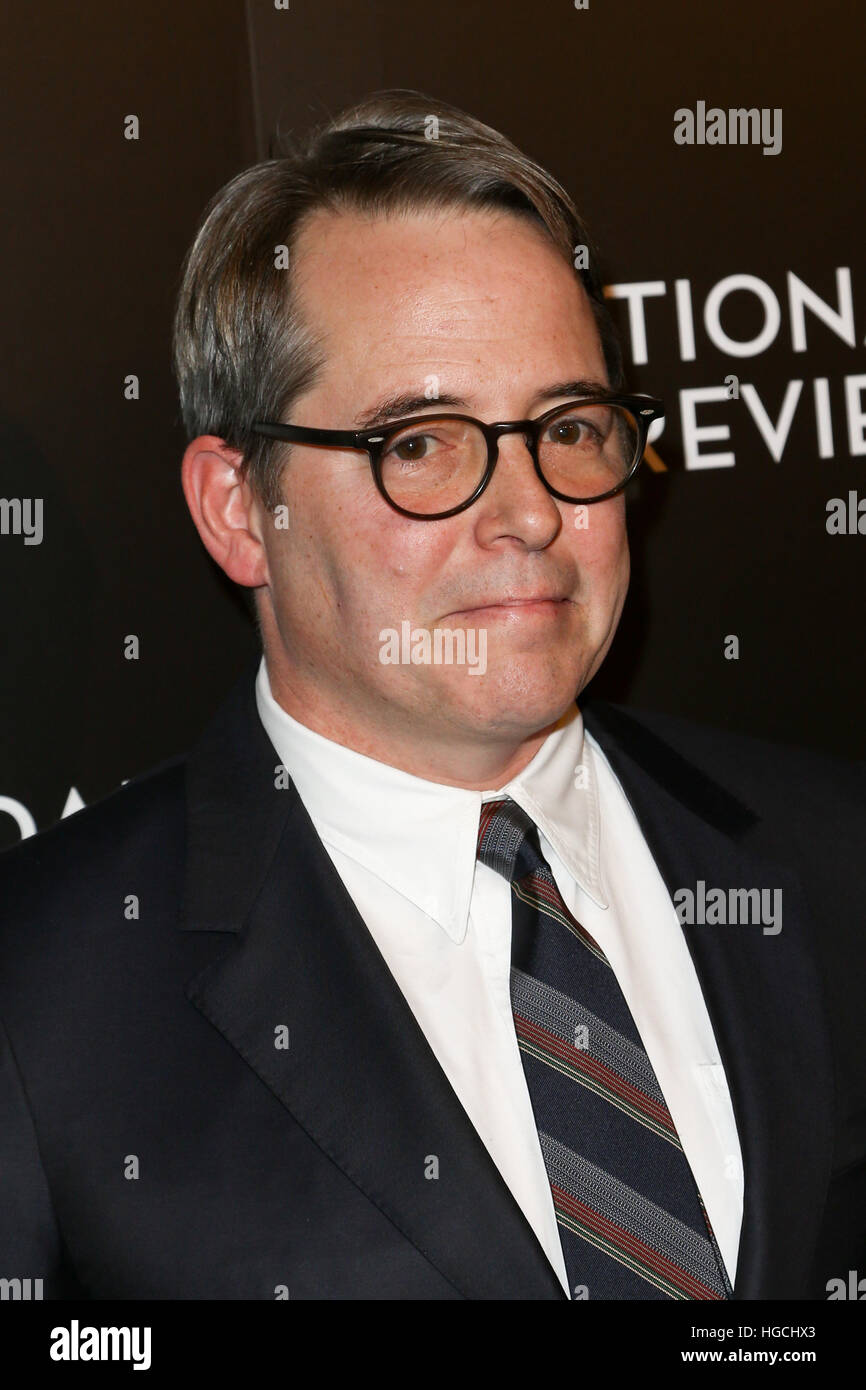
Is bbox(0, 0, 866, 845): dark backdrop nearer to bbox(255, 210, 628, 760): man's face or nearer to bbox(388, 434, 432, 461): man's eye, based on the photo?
bbox(255, 210, 628, 760): man's face

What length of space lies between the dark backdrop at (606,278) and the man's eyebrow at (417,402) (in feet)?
1.66

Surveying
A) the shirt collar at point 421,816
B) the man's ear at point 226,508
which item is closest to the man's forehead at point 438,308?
the man's ear at point 226,508

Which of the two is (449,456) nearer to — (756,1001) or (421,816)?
(421,816)

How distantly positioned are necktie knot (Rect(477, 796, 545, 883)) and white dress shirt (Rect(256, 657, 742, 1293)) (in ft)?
0.03

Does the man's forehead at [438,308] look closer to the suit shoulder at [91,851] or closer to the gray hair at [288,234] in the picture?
the gray hair at [288,234]

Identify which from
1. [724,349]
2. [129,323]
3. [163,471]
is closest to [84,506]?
[163,471]

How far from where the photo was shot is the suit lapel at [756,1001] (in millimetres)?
1493

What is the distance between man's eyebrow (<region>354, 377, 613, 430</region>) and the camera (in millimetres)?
1525

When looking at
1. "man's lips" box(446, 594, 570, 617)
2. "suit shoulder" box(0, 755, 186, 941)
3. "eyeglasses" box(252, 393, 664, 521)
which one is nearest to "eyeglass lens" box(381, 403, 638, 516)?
"eyeglasses" box(252, 393, 664, 521)

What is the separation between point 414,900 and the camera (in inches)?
61.7

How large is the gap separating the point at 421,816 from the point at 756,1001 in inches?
16.9

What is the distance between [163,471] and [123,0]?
0.62 m

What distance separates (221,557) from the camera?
1.74 m
